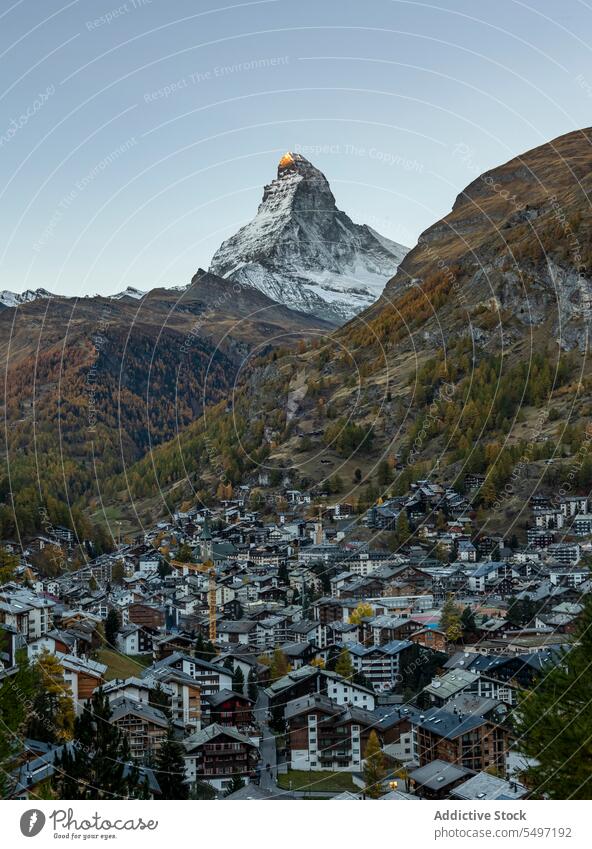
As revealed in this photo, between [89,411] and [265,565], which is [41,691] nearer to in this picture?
[265,565]

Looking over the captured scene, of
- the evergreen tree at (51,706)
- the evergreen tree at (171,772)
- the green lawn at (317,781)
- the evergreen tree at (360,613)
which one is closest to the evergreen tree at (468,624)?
the evergreen tree at (360,613)

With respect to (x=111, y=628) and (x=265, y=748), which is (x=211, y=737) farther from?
(x=111, y=628)

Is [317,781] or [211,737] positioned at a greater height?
[211,737]

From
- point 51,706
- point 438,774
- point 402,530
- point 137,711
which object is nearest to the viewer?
point 438,774

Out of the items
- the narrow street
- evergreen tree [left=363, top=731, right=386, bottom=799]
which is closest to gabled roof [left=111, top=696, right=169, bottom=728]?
the narrow street

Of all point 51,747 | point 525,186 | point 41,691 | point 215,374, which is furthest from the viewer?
point 215,374

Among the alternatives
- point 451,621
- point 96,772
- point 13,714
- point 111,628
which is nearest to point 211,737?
point 13,714

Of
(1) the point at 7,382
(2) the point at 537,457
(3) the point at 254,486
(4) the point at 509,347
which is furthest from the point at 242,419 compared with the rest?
(1) the point at 7,382

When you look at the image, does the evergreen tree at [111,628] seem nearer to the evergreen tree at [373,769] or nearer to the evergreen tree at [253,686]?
the evergreen tree at [253,686]
